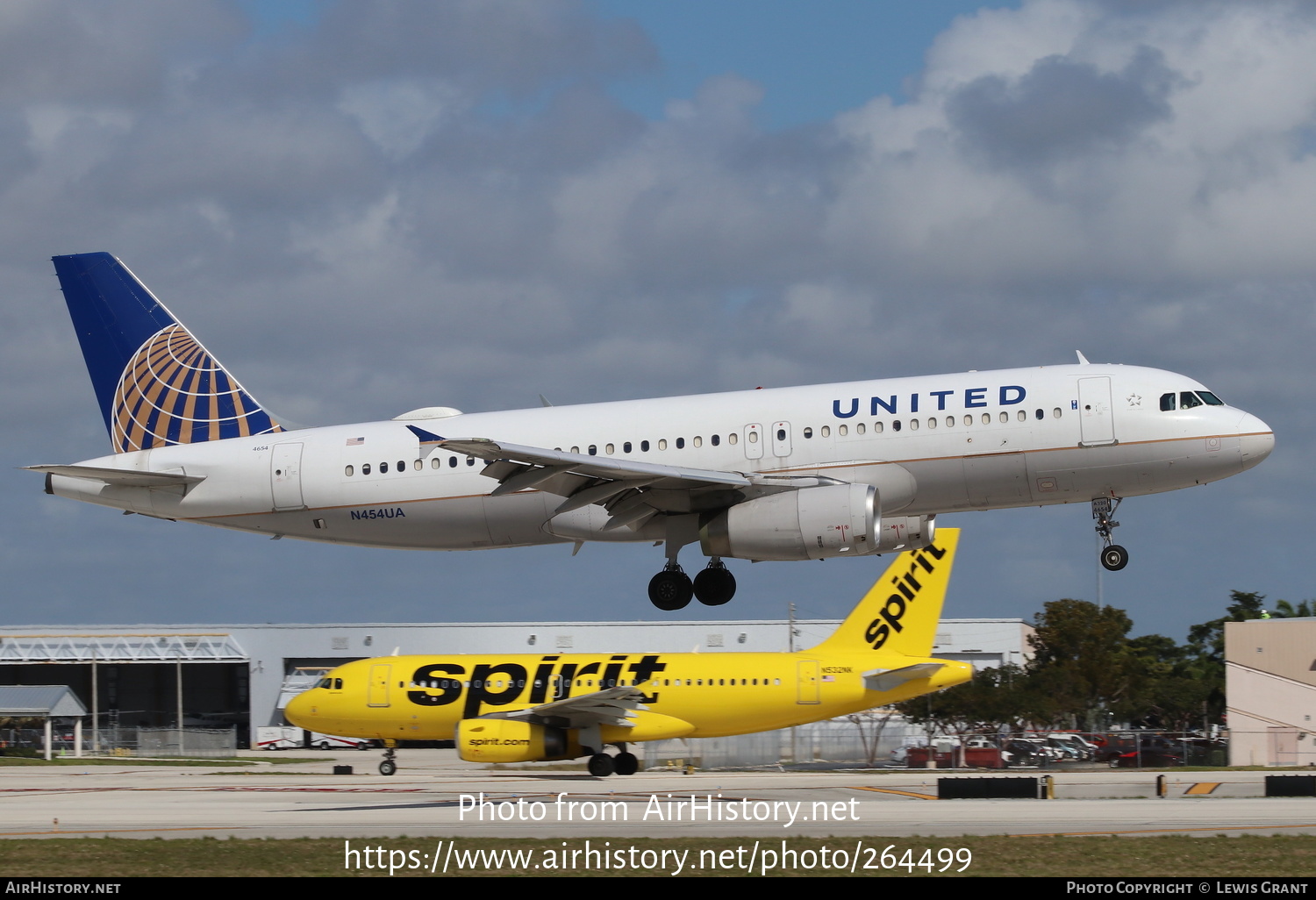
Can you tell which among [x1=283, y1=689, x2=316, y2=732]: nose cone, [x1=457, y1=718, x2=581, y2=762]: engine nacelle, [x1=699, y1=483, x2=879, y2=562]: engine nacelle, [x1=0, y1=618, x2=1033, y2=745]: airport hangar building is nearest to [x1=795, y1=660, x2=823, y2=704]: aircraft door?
[x1=457, y1=718, x2=581, y2=762]: engine nacelle

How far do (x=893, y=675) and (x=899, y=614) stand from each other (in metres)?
3.86

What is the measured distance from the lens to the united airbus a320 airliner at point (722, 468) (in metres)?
33.0

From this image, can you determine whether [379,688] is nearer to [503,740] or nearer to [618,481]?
[503,740]

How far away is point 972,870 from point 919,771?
35.1m

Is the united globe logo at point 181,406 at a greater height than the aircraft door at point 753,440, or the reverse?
the united globe logo at point 181,406

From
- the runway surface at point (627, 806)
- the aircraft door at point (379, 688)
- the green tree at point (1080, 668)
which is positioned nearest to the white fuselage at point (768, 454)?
the runway surface at point (627, 806)

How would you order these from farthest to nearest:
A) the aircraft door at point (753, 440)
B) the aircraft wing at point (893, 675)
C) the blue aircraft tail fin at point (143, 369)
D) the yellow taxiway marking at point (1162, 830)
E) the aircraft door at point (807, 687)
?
the aircraft wing at point (893, 675) < the aircraft door at point (807, 687) < the blue aircraft tail fin at point (143, 369) < the aircraft door at point (753, 440) < the yellow taxiway marking at point (1162, 830)

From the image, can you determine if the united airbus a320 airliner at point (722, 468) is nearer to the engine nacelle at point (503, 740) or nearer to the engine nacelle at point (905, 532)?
the engine nacelle at point (905, 532)

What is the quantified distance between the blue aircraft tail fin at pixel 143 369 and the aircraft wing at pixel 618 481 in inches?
366

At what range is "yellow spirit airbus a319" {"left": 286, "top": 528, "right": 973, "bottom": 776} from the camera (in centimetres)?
4859

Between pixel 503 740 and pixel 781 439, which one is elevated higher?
pixel 781 439

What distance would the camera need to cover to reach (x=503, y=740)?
154 ft

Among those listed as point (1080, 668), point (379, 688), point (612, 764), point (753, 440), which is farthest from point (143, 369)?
point (1080, 668)
